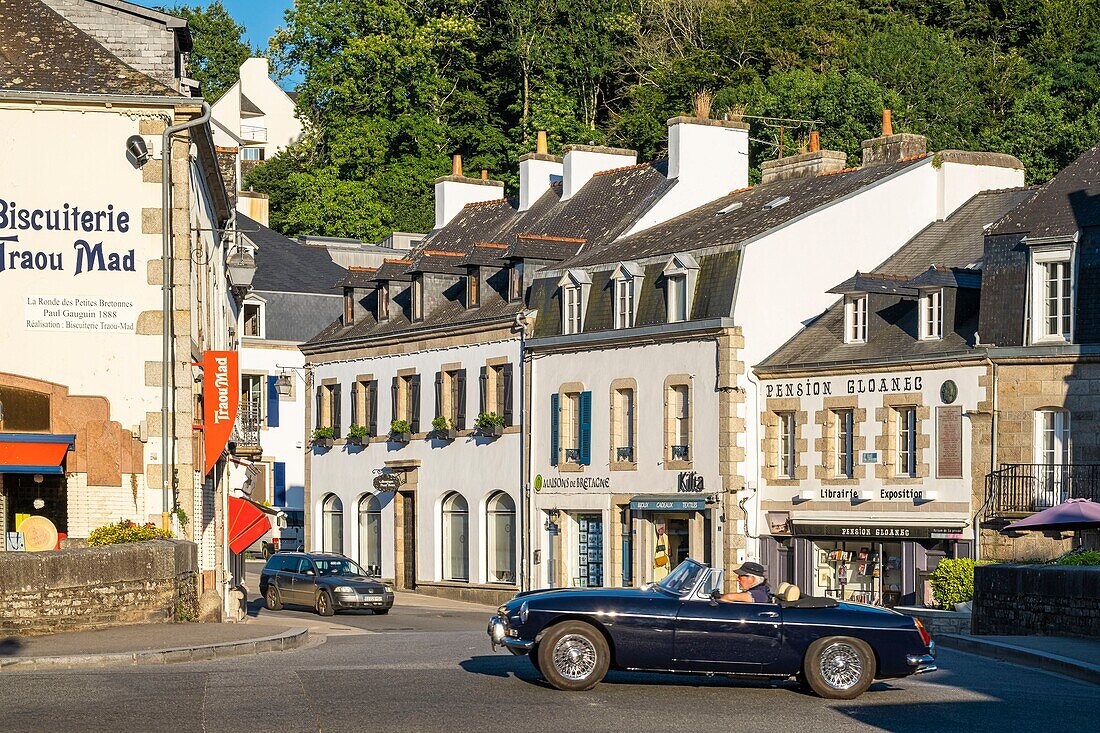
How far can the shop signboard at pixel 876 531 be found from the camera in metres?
39.5

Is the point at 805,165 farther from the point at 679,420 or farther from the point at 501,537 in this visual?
the point at 501,537

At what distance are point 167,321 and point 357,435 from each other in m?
26.3

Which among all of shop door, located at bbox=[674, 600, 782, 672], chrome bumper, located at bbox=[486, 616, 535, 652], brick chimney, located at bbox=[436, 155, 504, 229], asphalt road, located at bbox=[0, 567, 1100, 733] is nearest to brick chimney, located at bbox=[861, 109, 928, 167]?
brick chimney, located at bbox=[436, 155, 504, 229]

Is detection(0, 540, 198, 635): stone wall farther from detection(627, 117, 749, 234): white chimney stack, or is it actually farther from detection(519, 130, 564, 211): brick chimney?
detection(519, 130, 564, 211): brick chimney

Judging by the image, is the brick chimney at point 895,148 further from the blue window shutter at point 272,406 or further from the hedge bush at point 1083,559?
the blue window shutter at point 272,406

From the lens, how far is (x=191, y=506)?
30031 millimetres

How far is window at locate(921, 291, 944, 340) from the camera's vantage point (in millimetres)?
40625

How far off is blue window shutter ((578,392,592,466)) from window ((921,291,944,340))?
9569 mm

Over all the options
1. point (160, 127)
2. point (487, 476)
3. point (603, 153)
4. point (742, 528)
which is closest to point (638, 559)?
point (742, 528)

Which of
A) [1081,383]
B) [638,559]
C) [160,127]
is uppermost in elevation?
[160,127]

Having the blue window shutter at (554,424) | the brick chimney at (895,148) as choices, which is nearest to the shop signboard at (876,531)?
the blue window shutter at (554,424)

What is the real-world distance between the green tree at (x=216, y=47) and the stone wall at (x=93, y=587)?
269 ft

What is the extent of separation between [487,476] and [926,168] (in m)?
13.7

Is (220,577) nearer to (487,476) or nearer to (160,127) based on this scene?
(160,127)
